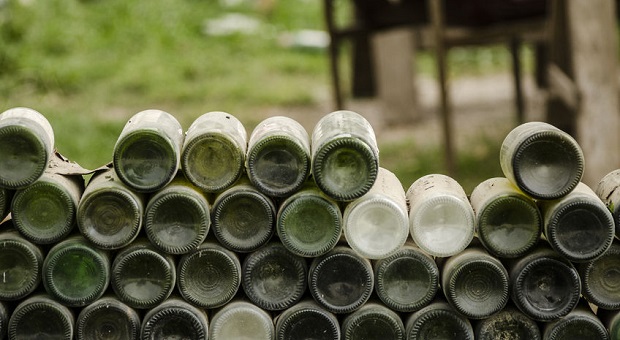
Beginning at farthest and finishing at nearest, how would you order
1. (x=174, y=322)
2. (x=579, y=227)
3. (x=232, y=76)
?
(x=232, y=76), (x=174, y=322), (x=579, y=227)

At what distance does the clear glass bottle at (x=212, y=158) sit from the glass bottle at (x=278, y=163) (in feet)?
0.16

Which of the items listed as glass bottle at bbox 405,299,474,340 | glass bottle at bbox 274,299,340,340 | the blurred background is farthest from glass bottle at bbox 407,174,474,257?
the blurred background

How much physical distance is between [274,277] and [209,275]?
20cm

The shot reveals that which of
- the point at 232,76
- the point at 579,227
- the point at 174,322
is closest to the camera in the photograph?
the point at 579,227

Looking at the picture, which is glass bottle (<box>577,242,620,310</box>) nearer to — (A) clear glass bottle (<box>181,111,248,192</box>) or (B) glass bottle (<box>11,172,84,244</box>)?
(A) clear glass bottle (<box>181,111,248,192</box>)

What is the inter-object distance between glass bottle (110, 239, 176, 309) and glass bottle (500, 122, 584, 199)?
106 centimetres

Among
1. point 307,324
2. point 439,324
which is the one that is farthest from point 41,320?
point 439,324

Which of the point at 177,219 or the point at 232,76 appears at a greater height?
the point at 177,219

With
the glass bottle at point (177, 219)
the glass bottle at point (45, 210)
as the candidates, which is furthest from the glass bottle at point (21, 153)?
the glass bottle at point (177, 219)

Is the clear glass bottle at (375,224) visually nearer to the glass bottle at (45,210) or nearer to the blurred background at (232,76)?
the glass bottle at (45,210)

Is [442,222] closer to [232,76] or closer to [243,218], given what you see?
[243,218]

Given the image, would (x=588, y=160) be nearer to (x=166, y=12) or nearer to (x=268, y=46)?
(x=268, y=46)

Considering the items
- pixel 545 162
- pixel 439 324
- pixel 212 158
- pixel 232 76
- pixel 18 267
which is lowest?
pixel 232 76

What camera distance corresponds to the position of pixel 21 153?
2.94 m
